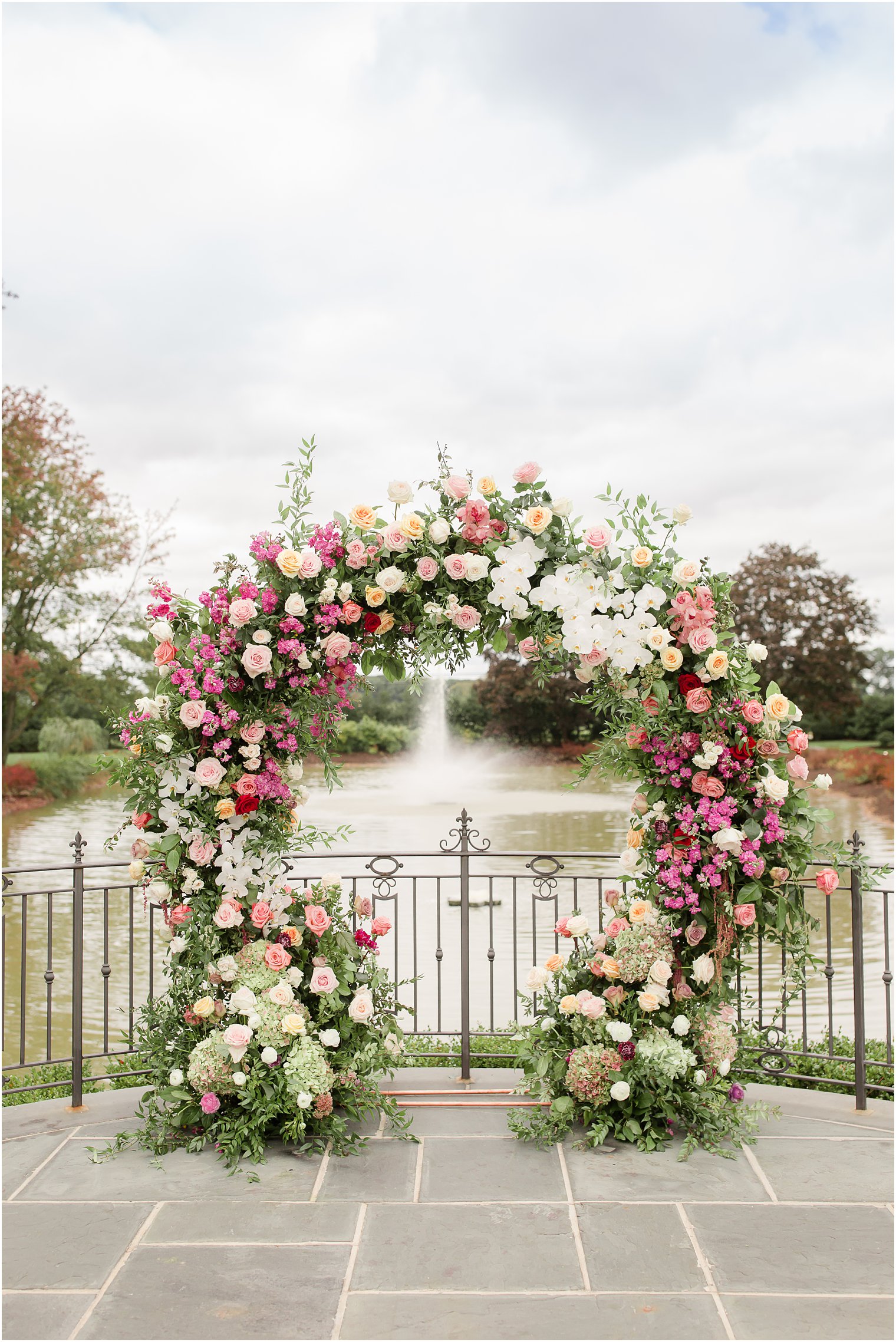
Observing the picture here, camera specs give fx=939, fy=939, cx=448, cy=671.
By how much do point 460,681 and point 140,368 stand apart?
14884 millimetres

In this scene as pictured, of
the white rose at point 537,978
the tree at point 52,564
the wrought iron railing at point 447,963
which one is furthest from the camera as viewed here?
the tree at point 52,564

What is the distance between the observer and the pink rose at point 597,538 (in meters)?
3.98

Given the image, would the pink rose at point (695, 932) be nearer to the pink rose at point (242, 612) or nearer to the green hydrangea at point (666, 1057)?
the green hydrangea at point (666, 1057)

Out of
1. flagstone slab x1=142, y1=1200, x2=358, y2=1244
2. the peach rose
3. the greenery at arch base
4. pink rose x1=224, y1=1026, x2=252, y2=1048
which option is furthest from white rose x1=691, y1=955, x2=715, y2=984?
the peach rose

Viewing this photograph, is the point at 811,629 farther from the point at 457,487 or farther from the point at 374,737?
the point at 457,487

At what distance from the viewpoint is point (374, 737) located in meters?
23.7

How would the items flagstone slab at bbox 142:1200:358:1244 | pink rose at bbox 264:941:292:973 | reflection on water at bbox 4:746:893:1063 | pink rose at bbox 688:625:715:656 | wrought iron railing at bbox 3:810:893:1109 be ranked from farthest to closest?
reflection on water at bbox 4:746:893:1063 < wrought iron railing at bbox 3:810:893:1109 < pink rose at bbox 264:941:292:973 < pink rose at bbox 688:625:715:656 < flagstone slab at bbox 142:1200:358:1244

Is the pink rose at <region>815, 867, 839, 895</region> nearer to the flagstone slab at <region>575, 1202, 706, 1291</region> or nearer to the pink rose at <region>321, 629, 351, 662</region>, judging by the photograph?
the flagstone slab at <region>575, 1202, 706, 1291</region>

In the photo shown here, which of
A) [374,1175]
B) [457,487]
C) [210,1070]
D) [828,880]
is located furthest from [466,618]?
[374,1175]

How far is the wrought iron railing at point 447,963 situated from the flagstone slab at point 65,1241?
0.78 meters

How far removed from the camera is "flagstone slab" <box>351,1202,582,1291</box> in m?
2.99

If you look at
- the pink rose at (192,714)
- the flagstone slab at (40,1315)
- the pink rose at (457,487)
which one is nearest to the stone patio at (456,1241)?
the flagstone slab at (40,1315)

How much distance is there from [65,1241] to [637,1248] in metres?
1.98

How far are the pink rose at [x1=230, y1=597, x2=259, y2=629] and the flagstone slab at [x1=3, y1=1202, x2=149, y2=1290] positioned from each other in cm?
226
